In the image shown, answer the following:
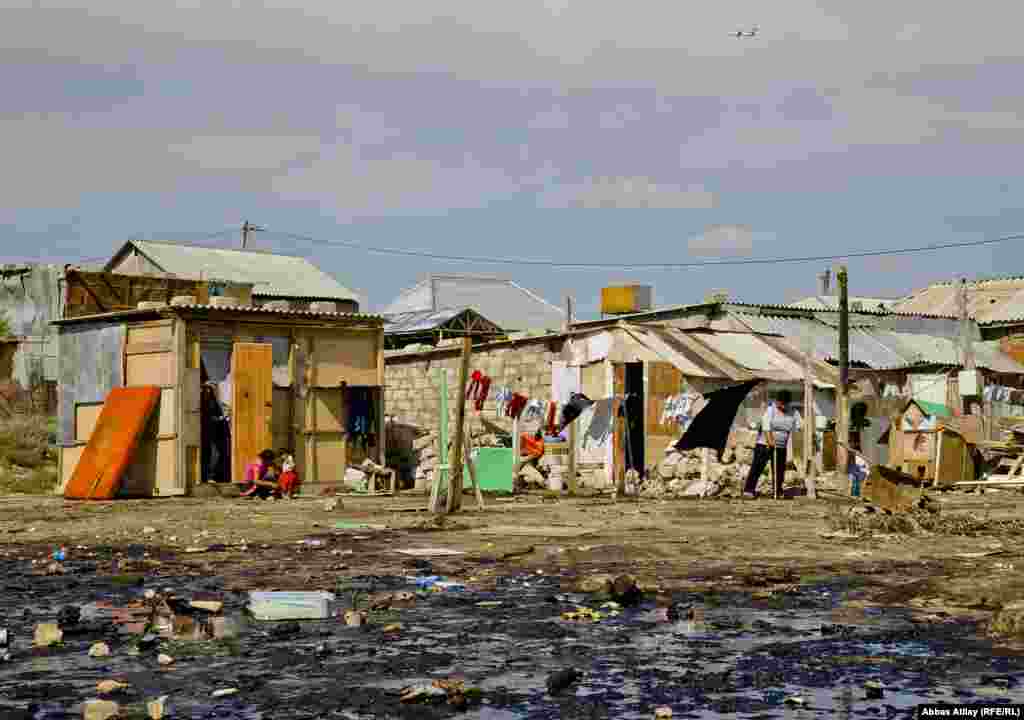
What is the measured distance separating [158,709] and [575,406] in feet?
71.3

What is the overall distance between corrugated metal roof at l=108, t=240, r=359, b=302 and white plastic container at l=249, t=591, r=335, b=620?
34.5m

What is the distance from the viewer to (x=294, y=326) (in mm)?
25438

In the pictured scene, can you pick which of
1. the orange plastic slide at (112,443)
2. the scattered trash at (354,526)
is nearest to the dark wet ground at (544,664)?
the scattered trash at (354,526)

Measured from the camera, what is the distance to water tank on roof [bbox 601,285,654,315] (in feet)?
114

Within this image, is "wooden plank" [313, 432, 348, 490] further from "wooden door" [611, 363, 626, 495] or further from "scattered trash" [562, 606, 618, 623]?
"scattered trash" [562, 606, 618, 623]

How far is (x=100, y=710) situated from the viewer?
Answer: 18.4 ft

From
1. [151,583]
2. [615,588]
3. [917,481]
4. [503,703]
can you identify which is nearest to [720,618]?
[615,588]

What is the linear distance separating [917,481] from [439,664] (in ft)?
Result: 36.0

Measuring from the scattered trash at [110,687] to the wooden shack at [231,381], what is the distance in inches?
696

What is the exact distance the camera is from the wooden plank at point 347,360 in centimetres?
2591

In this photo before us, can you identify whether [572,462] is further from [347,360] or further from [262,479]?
[262,479]

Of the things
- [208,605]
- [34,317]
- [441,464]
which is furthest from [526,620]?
[34,317]

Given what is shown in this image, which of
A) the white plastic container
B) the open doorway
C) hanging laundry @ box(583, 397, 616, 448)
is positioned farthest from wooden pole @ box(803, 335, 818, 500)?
the white plastic container

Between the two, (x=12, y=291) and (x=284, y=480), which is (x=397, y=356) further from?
(x=12, y=291)
